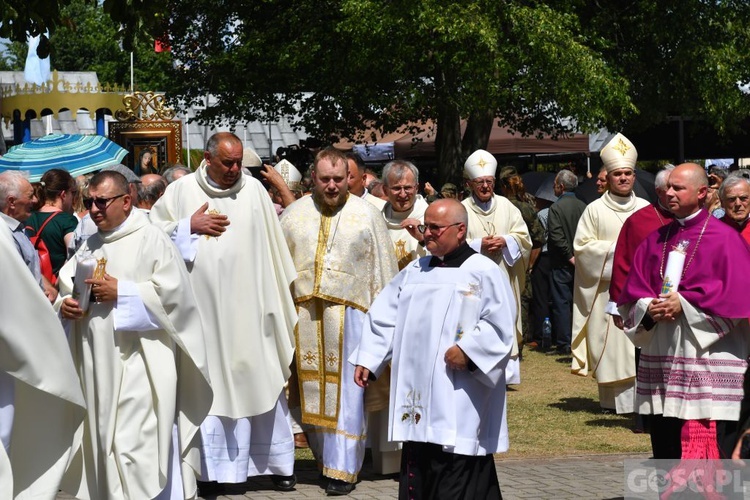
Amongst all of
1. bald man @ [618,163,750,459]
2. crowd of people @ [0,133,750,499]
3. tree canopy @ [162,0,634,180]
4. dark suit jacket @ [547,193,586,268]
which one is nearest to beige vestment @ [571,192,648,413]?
crowd of people @ [0,133,750,499]

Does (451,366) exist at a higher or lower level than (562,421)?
higher

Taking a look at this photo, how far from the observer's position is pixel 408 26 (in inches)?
738

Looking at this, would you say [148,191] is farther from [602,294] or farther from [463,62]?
[463,62]

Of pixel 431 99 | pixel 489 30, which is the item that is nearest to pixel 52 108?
pixel 431 99

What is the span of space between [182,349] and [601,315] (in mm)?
4881

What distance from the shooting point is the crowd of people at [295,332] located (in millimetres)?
6172

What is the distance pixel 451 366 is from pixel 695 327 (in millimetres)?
1405

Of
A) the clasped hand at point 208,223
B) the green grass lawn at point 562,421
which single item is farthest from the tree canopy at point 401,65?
the clasped hand at point 208,223

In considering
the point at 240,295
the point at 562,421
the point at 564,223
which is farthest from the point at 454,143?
the point at 240,295

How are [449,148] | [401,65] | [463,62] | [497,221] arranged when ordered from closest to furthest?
[497,221] → [463,62] → [401,65] → [449,148]

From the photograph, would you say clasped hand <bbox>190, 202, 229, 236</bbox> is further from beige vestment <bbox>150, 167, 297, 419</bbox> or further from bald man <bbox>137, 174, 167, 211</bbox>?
bald man <bbox>137, 174, 167, 211</bbox>

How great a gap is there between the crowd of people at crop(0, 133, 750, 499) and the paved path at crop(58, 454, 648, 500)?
0.46ft

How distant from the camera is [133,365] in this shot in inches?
263

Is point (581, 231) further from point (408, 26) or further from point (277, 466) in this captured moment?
point (408, 26)
